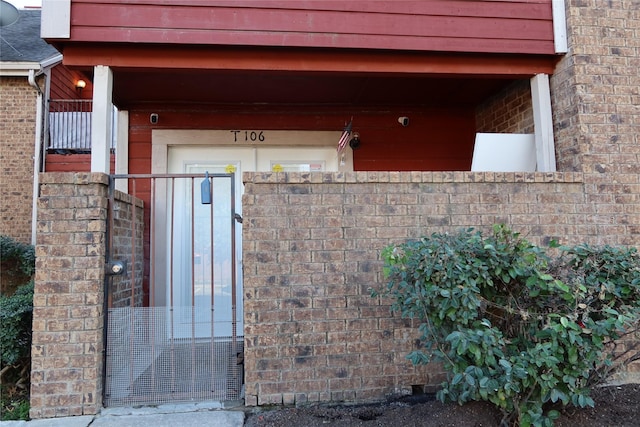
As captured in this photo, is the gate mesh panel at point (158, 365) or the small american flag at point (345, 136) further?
the small american flag at point (345, 136)

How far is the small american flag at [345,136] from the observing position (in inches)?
189

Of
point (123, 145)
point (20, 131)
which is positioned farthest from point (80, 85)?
point (123, 145)

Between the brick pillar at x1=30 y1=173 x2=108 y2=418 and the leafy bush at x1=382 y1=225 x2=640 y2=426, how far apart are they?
220cm

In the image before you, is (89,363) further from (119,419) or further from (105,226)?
(105,226)

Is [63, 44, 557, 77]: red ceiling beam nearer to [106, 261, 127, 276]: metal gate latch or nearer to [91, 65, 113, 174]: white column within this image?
[91, 65, 113, 174]: white column

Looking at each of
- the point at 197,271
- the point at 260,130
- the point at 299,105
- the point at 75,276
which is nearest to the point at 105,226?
the point at 75,276

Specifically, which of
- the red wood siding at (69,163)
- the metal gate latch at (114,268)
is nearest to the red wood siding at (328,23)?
the metal gate latch at (114,268)

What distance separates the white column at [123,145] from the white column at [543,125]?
14.9 ft

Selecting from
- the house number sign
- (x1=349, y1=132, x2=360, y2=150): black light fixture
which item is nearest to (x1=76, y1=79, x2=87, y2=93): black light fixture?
the house number sign

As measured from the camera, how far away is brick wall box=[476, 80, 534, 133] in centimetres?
440

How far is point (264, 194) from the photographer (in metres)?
3.18

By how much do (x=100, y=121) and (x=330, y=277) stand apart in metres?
2.34

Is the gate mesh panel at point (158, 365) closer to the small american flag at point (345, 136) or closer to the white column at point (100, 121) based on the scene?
the white column at point (100, 121)

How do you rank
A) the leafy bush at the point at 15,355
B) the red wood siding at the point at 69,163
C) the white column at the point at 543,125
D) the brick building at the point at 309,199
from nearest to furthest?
1. the brick building at the point at 309,199
2. the leafy bush at the point at 15,355
3. the white column at the point at 543,125
4. the red wood siding at the point at 69,163
